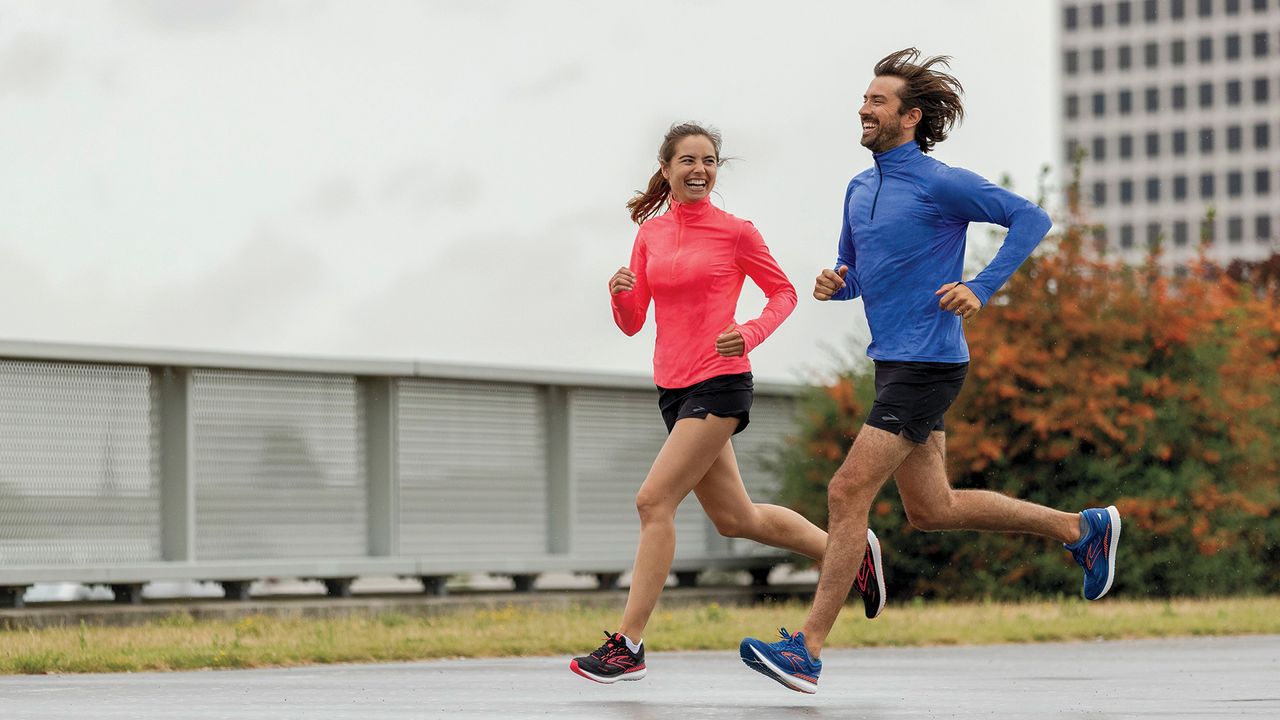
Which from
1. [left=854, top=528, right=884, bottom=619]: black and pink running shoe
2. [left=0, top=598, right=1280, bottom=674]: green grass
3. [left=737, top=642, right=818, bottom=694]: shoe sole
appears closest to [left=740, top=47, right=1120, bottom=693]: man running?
[left=737, top=642, right=818, bottom=694]: shoe sole

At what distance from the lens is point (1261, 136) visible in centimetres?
14062

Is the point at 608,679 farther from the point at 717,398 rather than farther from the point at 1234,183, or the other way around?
the point at 1234,183

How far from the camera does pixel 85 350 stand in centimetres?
1388

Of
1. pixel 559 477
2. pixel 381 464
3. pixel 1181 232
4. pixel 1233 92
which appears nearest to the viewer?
pixel 381 464

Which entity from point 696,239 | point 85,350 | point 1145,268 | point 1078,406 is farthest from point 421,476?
point 696,239

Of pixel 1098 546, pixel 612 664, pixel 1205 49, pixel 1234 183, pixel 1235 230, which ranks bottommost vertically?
pixel 612 664

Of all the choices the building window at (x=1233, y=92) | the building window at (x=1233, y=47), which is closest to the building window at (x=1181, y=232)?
the building window at (x=1233, y=92)

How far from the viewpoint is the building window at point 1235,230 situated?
141 metres

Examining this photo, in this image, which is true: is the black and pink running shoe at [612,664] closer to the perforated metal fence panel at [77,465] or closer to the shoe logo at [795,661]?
the shoe logo at [795,661]

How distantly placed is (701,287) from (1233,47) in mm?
141768

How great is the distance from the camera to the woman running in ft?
26.7

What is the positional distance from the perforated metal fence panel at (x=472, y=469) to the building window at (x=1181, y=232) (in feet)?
416

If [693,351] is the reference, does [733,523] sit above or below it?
below

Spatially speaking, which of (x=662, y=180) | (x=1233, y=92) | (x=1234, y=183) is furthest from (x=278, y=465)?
(x=1233, y=92)
